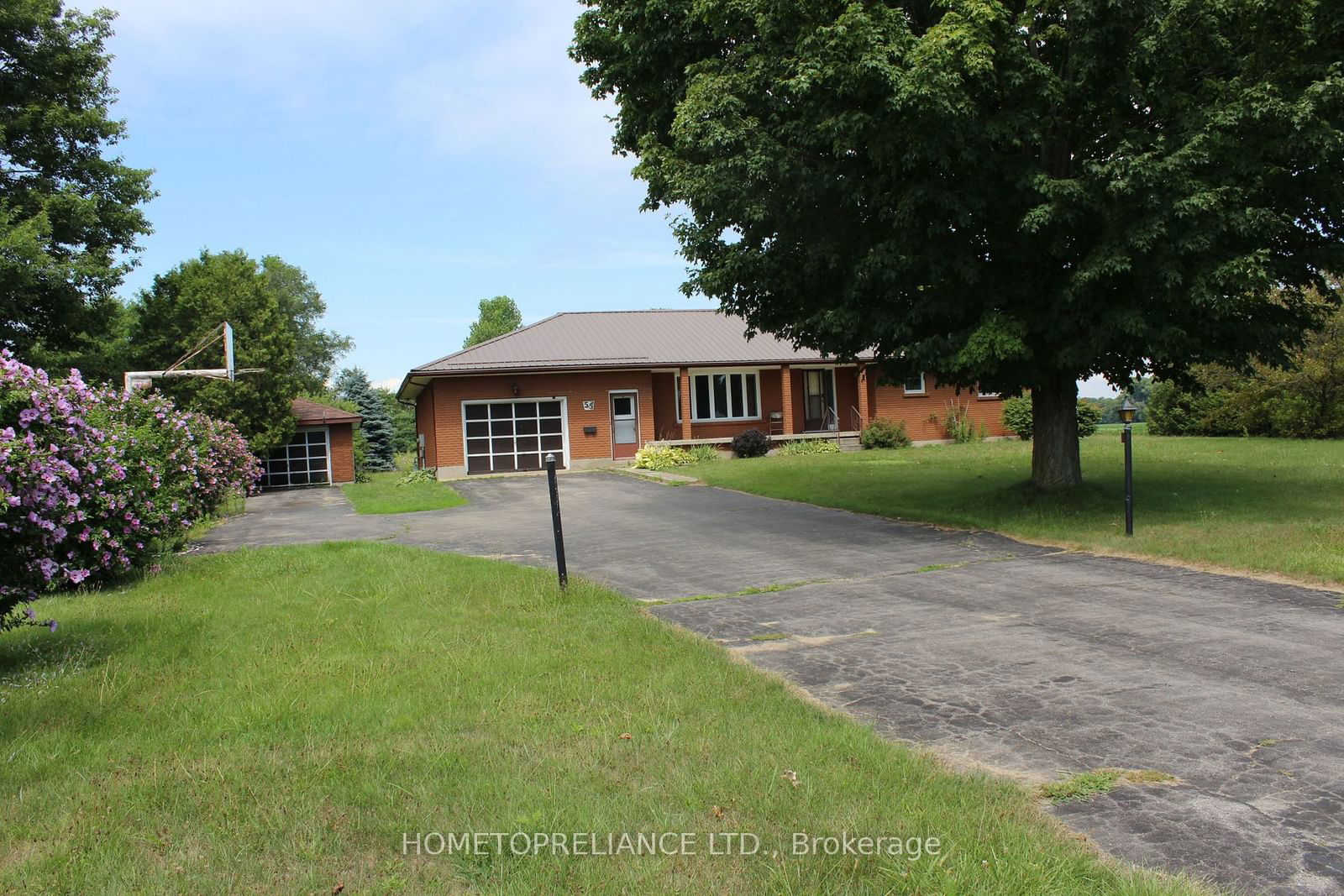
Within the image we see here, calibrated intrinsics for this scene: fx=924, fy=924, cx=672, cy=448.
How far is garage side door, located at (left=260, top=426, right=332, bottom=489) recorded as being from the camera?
1416 inches

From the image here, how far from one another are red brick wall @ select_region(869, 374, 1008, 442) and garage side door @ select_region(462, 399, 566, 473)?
36.3ft

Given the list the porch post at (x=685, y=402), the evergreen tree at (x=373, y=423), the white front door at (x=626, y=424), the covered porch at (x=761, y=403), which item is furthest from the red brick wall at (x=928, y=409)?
the evergreen tree at (x=373, y=423)

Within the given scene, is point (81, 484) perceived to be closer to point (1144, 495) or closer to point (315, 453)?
point (1144, 495)

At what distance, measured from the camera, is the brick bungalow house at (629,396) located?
28.2 meters

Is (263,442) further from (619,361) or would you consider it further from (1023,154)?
(1023,154)

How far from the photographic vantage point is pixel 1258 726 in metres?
4.52

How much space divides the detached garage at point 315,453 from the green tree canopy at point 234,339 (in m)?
1.94

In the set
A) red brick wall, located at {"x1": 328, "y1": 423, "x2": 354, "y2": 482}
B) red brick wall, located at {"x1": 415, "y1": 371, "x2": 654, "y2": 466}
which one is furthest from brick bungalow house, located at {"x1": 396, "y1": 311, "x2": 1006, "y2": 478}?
red brick wall, located at {"x1": 328, "y1": 423, "x2": 354, "y2": 482}

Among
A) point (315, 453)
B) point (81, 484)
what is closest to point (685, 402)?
point (315, 453)

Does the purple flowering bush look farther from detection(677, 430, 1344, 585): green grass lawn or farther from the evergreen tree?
the evergreen tree

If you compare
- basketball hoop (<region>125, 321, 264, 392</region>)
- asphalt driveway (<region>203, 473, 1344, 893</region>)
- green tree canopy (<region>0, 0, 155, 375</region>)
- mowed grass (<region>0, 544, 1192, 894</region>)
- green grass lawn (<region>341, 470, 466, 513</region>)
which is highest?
green tree canopy (<region>0, 0, 155, 375</region>)

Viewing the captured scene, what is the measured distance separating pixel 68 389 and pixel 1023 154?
33.8 feet

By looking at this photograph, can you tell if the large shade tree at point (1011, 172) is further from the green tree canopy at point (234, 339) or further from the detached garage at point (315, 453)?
the detached garage at point (315, 453)

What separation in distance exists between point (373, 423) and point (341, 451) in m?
22.9
